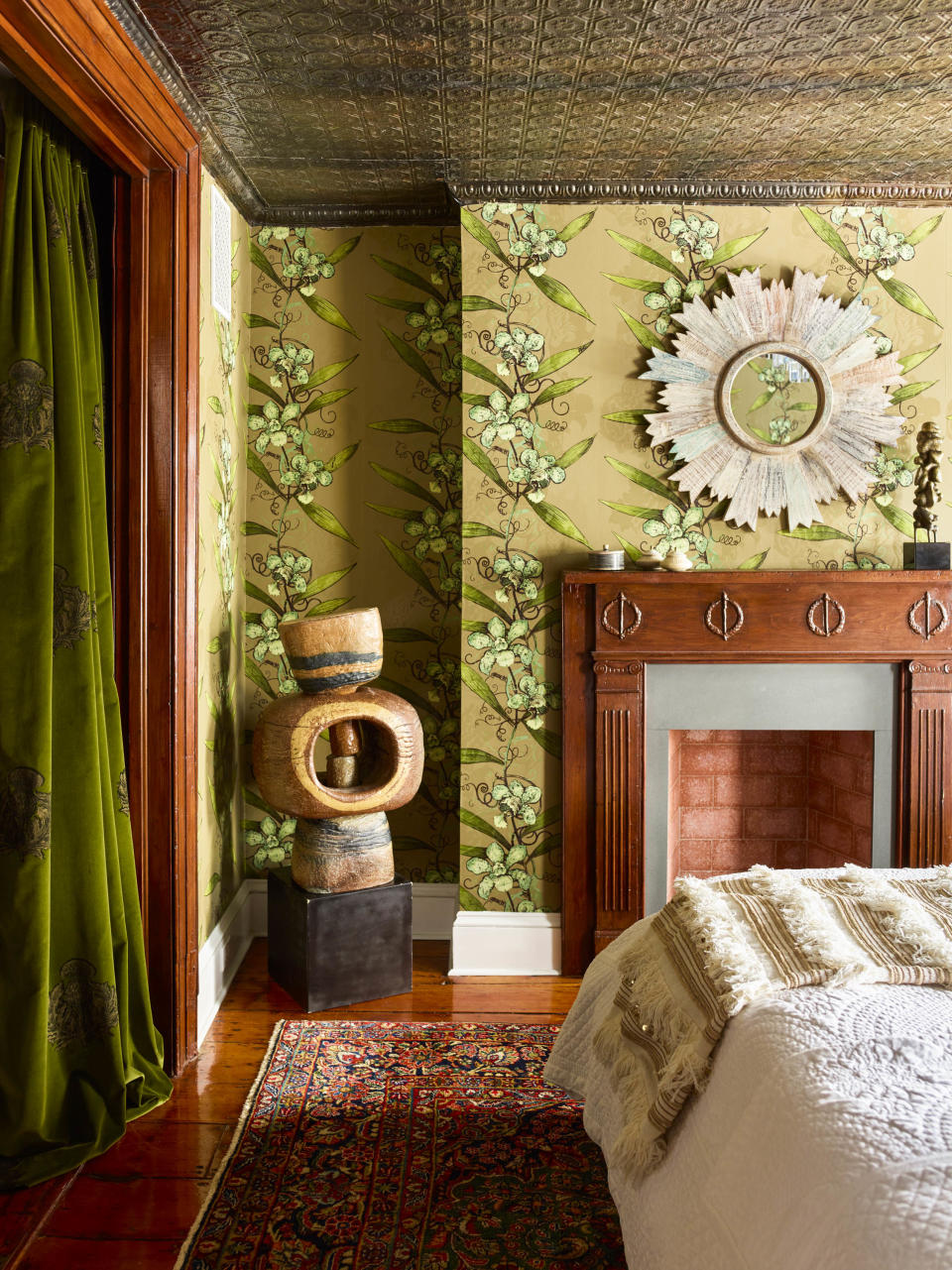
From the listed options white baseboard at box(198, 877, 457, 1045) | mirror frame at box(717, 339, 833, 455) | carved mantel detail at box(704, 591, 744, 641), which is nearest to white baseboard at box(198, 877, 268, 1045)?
white baseboard at box(198, 877, 457, 1045)

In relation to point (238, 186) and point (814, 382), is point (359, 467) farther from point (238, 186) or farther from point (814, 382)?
point (814, 382)

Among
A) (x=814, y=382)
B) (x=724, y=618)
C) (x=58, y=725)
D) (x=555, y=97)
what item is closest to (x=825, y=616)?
(x=724, y=618)

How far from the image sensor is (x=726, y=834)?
3.75 meters

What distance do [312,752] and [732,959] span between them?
1.71m

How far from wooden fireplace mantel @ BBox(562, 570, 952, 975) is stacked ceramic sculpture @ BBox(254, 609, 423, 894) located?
596 millimetres

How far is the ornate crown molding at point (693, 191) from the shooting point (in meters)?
3.27

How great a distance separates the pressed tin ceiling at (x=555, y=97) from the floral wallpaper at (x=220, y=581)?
372 millimetres

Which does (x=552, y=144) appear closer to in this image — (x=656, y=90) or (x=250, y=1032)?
(x=656, y=90)

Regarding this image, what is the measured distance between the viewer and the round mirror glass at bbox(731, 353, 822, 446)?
3.35 metres

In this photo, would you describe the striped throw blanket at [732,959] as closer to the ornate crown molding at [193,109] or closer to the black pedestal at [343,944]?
the black pedestal at [343,944]

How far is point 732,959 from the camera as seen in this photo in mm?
1661

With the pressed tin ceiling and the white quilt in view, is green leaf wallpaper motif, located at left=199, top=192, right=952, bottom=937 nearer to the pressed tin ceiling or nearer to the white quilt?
the pressed tin ceiling

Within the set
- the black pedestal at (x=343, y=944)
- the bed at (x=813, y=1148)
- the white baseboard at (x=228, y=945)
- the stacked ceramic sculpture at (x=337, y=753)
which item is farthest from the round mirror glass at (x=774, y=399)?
the white baseboard at (x=228, y=945)

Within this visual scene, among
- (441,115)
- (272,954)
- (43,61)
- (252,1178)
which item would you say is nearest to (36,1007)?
(252,1178)
